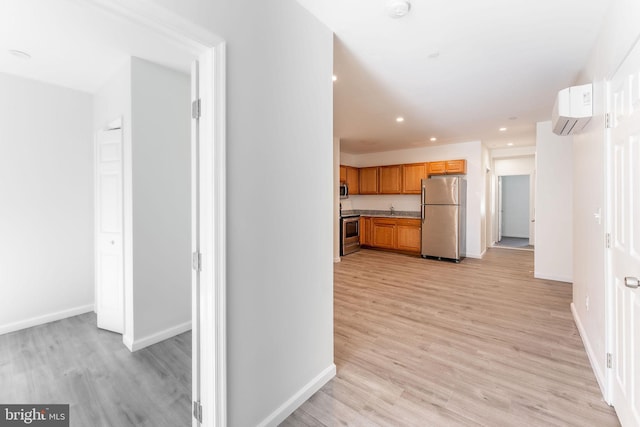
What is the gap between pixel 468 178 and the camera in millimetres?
6305

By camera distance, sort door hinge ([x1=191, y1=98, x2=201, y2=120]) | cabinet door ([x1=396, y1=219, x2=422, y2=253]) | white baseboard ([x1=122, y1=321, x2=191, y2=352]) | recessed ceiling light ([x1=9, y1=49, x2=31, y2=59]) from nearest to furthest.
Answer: door hinge ([x1=191, y1=98, x2=201, y2=120]), recessed ceiling light ([x1=9, y1=49, x2=31, y2=59]), white baseboard ([x1=122, y1=321, x2=191, y2=352]), cabinet door ([x1=396, y1=219, x2=422, y2=253])

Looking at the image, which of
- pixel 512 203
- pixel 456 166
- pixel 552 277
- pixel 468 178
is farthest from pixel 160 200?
pixel 512 203

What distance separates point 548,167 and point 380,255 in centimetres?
355

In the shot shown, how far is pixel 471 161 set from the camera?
626 centimetres

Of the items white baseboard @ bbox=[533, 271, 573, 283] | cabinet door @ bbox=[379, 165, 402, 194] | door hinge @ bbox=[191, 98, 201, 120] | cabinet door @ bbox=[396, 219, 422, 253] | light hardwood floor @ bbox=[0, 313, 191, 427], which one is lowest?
light hardwood floor @ bbox=[0, 313, 191, 427]

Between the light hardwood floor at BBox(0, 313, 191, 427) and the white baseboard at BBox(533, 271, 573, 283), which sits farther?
the white baseboard at BBox(533, 271, 573, 283)

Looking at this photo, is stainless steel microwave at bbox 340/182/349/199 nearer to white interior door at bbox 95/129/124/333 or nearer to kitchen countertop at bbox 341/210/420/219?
kitchen countertop at bbox 341/210/420/219

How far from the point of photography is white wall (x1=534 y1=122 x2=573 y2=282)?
175 inches

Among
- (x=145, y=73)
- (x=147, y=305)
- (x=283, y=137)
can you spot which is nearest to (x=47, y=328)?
(x=147, y=305)

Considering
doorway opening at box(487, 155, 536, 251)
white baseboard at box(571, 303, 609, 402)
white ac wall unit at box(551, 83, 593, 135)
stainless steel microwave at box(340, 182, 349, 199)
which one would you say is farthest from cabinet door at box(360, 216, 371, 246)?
white ac wall unit at box(551, 83, 593, 135)

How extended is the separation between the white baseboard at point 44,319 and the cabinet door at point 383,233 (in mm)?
5715

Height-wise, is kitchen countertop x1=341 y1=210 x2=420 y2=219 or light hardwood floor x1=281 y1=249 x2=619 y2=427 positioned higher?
kitchen countertop x1=341 y1=210 x2=420 y2=219

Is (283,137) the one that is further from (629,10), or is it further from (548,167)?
(548,167)

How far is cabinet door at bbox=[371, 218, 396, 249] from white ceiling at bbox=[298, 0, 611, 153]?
293 centimetres
